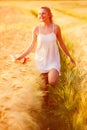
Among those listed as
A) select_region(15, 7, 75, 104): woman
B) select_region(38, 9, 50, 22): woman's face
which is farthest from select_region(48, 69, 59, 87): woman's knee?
select_region(38, 9, 50, 22): woman's face

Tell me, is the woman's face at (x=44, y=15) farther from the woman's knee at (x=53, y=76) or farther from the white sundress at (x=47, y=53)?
the woman's knee at (x=53, y=76)

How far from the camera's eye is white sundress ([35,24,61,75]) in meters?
4.41

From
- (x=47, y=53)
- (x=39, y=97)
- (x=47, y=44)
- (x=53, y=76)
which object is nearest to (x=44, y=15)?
(x=47, y=44)

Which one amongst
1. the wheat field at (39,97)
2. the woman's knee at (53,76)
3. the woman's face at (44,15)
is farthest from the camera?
the woman's knee at (53,76)

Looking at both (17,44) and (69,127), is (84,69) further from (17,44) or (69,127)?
(17,44)

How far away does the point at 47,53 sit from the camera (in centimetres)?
450

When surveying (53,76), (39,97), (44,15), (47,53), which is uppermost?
(44,15)

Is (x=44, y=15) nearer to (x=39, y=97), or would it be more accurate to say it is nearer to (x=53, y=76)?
(x=53, y=76)

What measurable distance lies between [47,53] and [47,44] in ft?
0.37

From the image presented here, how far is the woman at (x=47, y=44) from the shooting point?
172 inches

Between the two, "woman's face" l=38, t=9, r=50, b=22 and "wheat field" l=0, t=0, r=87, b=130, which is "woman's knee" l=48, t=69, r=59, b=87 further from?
"woman's face" l=38, t=9, r=50, b=22

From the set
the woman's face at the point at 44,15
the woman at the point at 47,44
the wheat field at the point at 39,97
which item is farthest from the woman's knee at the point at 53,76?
the woman's face at the point at 44,15

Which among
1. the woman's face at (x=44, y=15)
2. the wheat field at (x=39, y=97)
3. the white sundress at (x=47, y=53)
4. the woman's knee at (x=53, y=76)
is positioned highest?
the woman's face at (x=44, y=15)

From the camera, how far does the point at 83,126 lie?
4219 mm
